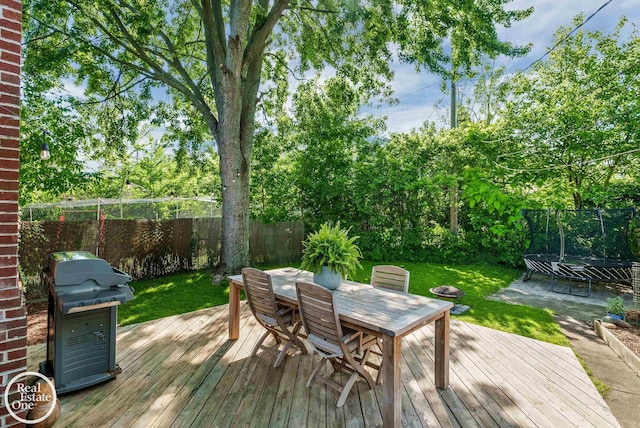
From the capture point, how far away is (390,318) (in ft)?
7.67

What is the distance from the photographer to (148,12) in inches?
241

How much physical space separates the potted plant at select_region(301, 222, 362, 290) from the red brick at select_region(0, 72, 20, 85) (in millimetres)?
2250

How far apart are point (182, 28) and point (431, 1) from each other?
19.8 ft

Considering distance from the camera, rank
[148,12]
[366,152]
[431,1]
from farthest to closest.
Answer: [366,152]
[148,12]
[431,1]

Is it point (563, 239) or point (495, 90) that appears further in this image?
point (495, 90)

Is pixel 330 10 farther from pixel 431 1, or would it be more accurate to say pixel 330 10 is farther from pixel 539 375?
pixel 539 375

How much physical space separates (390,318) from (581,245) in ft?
21.8

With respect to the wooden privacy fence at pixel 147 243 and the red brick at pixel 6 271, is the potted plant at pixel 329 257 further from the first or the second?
the wooden privacy fence at pixel 147 243

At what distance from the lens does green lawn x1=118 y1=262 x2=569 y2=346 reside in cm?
443

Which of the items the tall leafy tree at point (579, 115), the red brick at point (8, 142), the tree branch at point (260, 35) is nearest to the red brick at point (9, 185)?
the red brick at point (8, 142)

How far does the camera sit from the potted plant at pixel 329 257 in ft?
9.76

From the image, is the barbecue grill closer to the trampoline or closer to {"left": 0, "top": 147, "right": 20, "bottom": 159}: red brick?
{"left": 0, "top": 147, "right": 20, "bottom": 159}: red brick

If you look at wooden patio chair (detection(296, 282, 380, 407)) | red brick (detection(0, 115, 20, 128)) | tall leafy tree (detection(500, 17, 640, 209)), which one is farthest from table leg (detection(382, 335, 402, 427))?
tall leafy tree (detection(500, 17, 640, 209))

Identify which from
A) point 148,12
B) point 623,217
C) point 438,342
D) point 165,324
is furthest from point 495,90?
point 165,324
